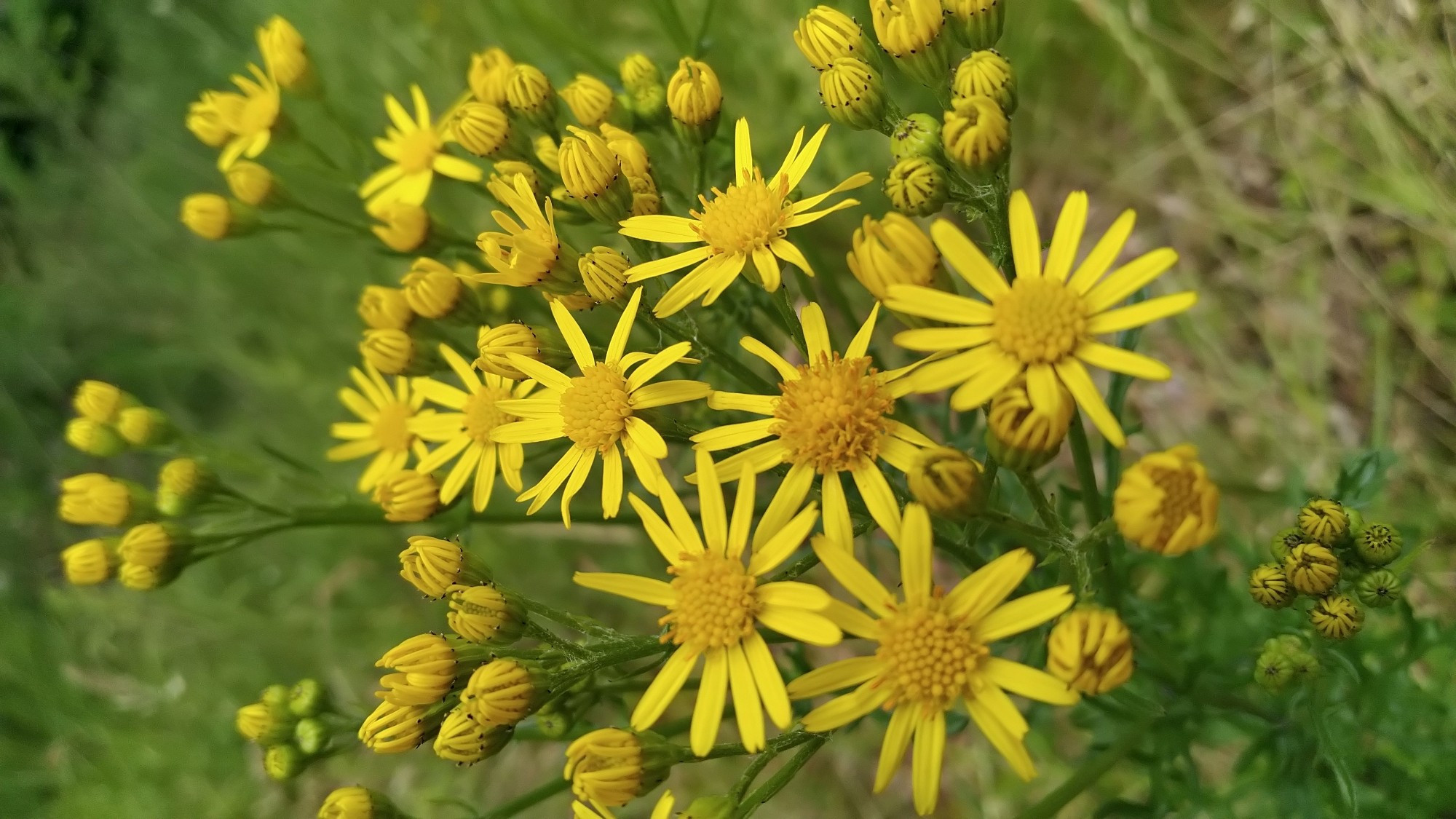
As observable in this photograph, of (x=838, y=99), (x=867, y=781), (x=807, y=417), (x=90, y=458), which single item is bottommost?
(x=867, y=781)

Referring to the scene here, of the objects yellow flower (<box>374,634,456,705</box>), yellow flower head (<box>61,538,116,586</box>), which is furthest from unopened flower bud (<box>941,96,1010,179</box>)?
yellow flower head (<box>61,538,116,586</box>)

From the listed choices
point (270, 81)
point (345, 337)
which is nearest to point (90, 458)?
point (345, 337)

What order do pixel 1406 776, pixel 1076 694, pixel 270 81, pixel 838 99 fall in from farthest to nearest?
1. pixel 270 81
2. pixel 1406 776
3. pixel 838 99
4. pixel 1076 694

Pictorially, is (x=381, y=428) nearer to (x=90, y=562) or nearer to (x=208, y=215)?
(x=90, y=562)

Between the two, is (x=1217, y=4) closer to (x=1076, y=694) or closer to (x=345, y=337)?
(x=1076, y=694)

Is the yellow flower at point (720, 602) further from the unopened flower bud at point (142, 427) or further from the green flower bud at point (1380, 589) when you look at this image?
the unopened flower bud at point (142, 427)

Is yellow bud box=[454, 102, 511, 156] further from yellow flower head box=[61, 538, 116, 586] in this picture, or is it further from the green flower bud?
the green flower bud
